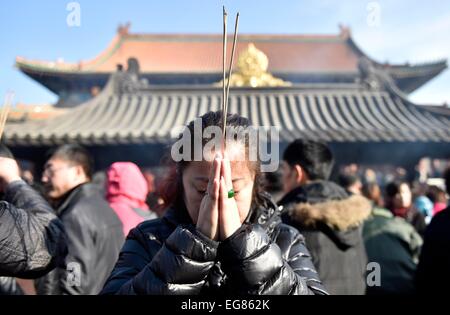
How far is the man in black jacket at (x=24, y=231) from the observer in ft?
4.03

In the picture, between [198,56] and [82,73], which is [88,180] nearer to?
[82,73]

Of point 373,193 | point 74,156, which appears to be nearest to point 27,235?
point 74,156

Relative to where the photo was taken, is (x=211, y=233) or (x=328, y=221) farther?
(x=328, y=221)

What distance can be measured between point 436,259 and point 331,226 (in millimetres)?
468

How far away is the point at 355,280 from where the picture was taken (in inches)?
88.0

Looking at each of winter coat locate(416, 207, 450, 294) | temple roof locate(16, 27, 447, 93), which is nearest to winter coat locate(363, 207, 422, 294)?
→ winter coat locate(416, 207, 450, 294)

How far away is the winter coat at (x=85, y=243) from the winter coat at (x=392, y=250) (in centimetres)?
160

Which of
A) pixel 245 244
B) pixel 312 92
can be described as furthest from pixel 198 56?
pixel 245 244

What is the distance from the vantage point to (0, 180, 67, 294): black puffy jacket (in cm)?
123

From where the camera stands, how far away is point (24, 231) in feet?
4.18

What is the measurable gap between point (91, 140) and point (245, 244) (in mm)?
5484

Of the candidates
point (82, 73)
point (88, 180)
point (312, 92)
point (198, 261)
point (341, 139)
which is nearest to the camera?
point (198, 261)

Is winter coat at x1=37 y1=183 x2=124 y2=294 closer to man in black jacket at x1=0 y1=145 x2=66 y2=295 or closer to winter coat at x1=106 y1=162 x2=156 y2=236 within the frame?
winter coat at x1=106 y1=162 x2=156 y2=236

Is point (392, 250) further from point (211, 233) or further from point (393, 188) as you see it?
point (211, 233)
